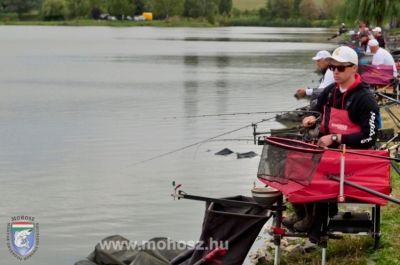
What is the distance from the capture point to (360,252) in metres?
7.27

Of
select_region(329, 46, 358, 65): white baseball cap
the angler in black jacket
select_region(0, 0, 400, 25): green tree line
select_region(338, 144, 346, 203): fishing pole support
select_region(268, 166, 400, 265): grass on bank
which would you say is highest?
select_region(329, 46, 358, 65): white baseball cap

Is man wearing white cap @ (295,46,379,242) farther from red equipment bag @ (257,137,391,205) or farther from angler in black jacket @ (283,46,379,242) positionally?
red equipment bag @ (257,137,391,205)

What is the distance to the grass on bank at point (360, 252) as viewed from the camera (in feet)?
23.0

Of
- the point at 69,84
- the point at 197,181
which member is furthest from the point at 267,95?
the point at 197,181

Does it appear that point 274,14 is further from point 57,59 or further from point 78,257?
point 78,257

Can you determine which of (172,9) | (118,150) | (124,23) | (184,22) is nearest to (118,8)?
(124,23)

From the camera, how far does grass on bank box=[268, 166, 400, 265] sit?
7019mm

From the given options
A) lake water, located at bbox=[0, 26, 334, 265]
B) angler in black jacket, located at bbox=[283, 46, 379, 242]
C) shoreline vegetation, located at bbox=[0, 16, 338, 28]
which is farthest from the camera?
shoreline vegetation, located at bbox=[0, 16, 338, 28]

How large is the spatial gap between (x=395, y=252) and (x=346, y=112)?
1253 mm

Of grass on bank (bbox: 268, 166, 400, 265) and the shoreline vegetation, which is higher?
grass on bank (bbox: 268, 166, 400, 265)

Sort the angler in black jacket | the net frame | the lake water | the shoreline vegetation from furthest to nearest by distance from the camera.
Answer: the shoreline vegetation, the lake water, the angler in black jacket, the net frame

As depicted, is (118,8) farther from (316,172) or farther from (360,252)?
(316,172)

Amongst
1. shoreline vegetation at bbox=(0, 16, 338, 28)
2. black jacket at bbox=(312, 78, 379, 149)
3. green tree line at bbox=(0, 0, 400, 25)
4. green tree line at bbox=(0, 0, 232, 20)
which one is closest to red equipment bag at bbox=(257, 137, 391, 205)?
black jacket at bbox=(312, 78, 379, 149)

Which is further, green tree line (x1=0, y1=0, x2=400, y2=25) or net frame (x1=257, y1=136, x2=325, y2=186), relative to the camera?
green tree line (x1=0, y1=0, x2=400, y2=25)
